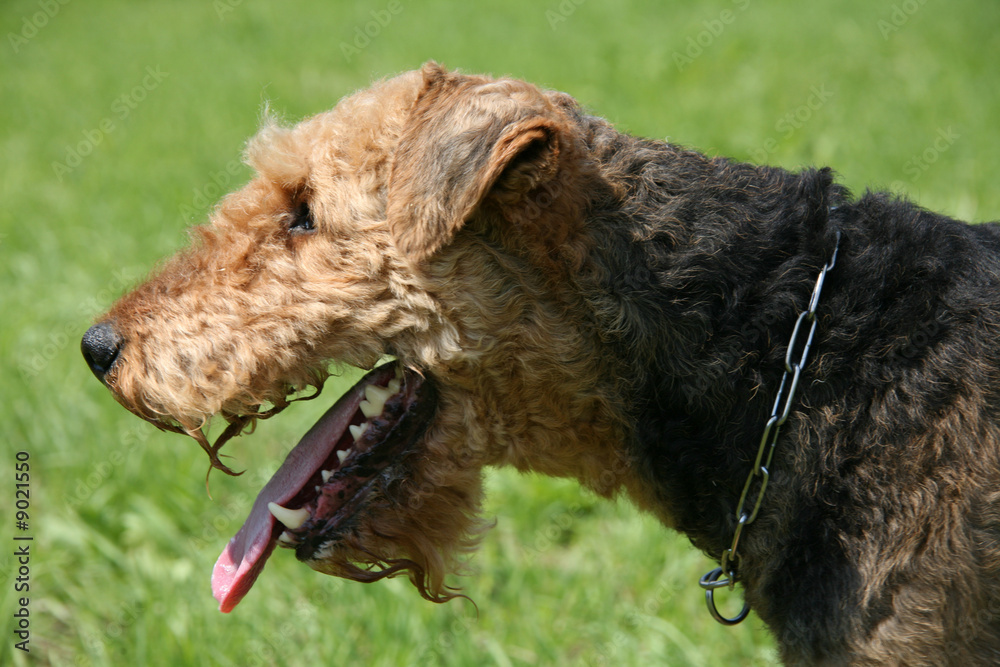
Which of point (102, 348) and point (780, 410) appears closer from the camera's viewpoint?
point (780, 410)

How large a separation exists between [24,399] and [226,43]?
35.9 feet

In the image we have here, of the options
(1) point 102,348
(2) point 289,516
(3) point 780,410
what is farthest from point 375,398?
(3) point 780,410

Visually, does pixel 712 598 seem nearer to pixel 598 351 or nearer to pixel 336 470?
pixel 598 351

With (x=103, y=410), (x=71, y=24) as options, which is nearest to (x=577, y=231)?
(x=103, y=410)

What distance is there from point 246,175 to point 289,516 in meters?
6.29

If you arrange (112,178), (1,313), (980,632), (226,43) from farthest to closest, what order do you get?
(226,43)
(112,178)
(1,313)
(980,632)

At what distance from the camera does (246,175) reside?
788 cm

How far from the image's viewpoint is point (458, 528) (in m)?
2.57

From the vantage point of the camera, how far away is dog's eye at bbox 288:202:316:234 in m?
2.43

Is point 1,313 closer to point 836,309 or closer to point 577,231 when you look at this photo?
Result: point 577,231

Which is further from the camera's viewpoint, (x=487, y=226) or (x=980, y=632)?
(x=487, y=226)

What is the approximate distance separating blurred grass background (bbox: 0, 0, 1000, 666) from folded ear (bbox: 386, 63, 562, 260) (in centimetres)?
107

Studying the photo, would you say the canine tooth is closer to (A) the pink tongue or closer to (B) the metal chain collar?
(A) the pink tongue

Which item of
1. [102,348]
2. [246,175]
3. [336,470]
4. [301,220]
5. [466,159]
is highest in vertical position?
[466,159]
